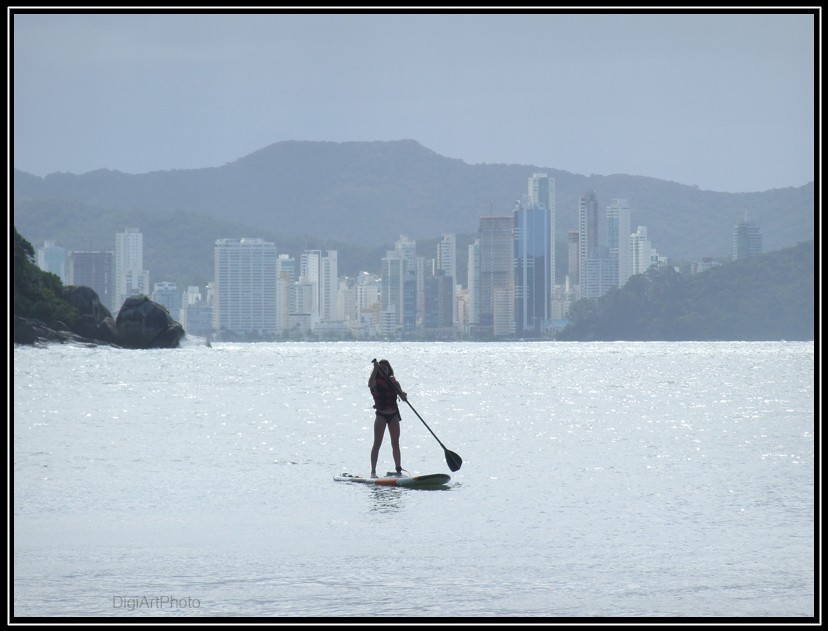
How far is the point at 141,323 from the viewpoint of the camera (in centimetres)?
11431

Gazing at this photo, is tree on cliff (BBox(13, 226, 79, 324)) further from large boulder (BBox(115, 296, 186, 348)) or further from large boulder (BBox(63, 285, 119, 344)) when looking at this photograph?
large boulder (BBox(115, 296, 186, 348))

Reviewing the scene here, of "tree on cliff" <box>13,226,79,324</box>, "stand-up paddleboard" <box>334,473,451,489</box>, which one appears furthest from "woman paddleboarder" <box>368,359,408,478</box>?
"tree on cliff" <box>13,226,79,324</box>

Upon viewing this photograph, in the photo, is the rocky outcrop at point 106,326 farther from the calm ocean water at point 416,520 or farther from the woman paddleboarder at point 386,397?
the woman paddleboarder at point 386,397

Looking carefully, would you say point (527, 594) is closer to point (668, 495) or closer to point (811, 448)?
point (668, 495)

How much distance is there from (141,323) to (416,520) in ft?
335

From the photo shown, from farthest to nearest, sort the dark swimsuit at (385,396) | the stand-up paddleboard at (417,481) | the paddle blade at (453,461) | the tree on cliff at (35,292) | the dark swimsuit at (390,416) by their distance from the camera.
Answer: the tree on cliff at (35,292) → the paddle blade at (453,461) → the dark swimsuit at (390,416) → the dark swimsuit at (385,396) → the stand-up paddleboard at (417,481)

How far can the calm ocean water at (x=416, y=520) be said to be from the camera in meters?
10.5

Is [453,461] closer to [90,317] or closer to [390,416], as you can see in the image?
[390,416]

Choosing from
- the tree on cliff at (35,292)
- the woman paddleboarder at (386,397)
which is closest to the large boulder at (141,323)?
the tree on cliff at (35,292)

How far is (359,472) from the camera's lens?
20.9 m

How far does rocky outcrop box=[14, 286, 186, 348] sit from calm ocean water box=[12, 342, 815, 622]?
76.2m

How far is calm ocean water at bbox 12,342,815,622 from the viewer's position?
34.4 feet

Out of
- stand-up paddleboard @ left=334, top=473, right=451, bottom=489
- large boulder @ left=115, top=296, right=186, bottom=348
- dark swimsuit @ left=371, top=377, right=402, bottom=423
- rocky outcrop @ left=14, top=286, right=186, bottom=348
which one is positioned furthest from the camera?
large boulder @ left=115, top=296, right=186, bottom=348
